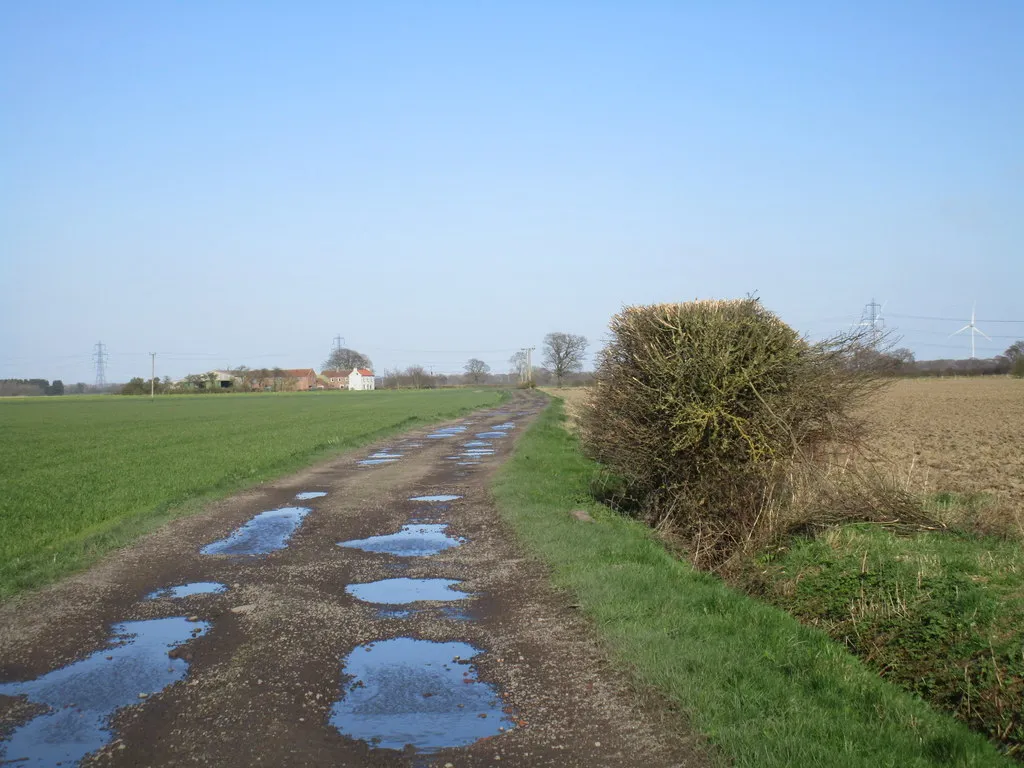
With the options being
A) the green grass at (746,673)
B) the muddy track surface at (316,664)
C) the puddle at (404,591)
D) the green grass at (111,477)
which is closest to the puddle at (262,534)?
the muddy track surface at (316,664)

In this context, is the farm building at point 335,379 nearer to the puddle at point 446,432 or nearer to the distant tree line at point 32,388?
the distant tree line at point 32,388

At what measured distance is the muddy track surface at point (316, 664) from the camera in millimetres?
4703

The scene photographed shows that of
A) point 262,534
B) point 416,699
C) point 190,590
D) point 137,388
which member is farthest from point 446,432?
point 137,388

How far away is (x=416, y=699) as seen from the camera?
18.2 feet

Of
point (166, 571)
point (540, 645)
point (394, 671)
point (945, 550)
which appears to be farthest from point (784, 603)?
point (166, 571)

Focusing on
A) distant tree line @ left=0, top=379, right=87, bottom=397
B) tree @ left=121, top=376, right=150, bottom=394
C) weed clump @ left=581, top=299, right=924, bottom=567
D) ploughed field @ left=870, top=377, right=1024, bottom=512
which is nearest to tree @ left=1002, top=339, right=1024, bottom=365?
ploughed field @ left=870, top=377, right=1024, bottom=512

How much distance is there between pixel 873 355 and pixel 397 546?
7015mm

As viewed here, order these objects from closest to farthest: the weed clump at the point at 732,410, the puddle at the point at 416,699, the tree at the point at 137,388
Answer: the puddle at the point at 416,699, the weed clump at the point at 732,410, the tree at the point at 137,388

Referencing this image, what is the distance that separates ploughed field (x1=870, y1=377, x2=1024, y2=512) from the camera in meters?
13.6

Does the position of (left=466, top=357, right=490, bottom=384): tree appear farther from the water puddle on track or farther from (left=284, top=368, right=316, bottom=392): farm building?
the water puddle on track

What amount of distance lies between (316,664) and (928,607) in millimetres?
4795

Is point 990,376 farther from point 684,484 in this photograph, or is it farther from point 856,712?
point 856,712

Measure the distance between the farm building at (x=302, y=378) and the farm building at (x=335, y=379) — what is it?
3811 millimetres

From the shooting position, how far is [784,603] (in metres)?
8.38
